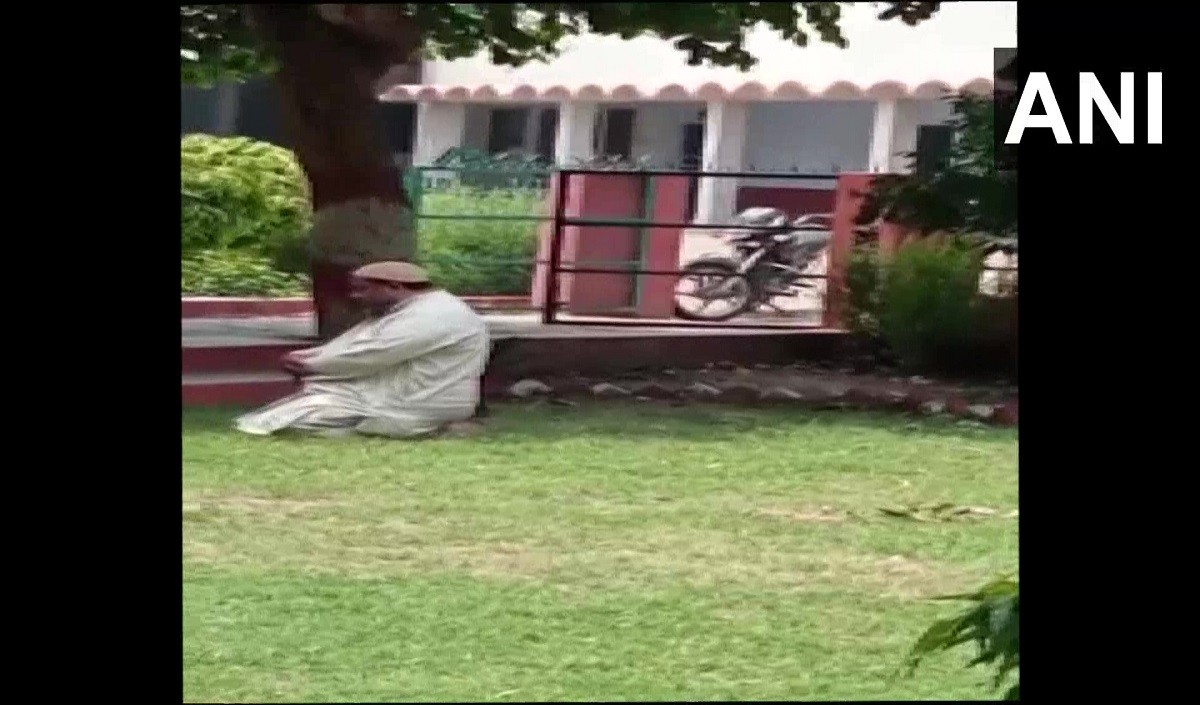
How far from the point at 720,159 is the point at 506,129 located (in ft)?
1.48

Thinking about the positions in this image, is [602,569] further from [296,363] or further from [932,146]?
[932,146]

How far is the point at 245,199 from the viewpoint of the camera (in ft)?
9.53

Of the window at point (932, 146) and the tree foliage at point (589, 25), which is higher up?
the tree foliage at point (589, 25)

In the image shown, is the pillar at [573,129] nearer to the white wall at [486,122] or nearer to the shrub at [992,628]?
the white wall at [486,122]

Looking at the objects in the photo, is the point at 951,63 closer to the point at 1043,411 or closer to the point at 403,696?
the point at 1043,411

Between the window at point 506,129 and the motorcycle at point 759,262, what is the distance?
0.44 meters

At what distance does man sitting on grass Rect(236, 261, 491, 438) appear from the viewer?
117 inches

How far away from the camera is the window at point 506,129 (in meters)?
3.11

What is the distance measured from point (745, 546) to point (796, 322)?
0.48 meters

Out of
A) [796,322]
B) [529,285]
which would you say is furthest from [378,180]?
[796,322]

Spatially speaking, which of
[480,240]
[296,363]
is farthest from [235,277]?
[480,240]
